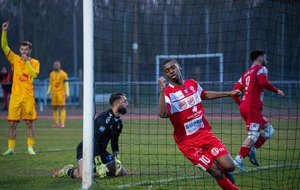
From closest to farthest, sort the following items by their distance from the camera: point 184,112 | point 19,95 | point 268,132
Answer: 1. point 184,112
2. point 268,132
3. point 19,95

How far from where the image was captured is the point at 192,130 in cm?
653

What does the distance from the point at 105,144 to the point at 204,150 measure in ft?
7.15

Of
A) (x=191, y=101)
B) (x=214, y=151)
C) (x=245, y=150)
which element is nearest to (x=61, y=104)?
(x=245, y=150)

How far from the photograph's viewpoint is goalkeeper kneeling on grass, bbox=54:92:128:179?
785 cm

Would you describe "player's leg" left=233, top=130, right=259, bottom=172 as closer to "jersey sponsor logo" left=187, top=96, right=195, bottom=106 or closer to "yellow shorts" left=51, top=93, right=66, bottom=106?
"jersey sponsor logo" left=187, top=96, right=195, bottom=106

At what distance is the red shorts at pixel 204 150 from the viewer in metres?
6.38

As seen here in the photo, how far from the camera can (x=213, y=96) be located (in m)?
6.88

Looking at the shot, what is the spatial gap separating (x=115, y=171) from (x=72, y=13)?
80.9 ft

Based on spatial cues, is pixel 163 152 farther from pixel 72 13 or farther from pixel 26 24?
pixel 72 13

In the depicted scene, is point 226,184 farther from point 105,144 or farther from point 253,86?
point 253,86

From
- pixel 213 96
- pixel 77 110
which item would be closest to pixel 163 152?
pixel 213 96

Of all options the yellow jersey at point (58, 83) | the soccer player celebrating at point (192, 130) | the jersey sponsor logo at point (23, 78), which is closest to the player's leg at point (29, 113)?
the jersey sponsor logo at point (23, 78)

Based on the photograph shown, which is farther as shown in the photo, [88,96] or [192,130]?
[88,96]

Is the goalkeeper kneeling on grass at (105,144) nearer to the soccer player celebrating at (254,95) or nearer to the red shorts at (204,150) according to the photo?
the red shorts at (204,150)
